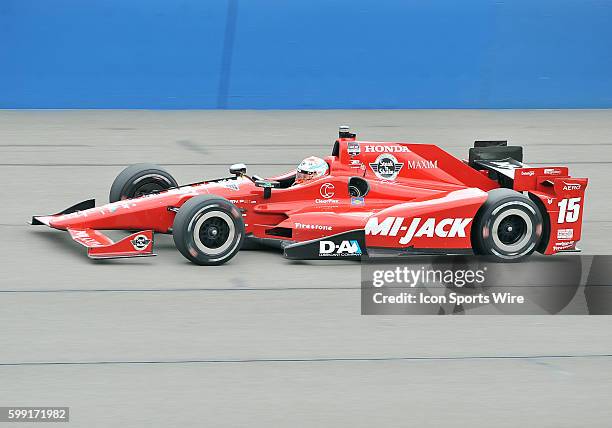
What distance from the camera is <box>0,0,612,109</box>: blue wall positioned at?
2178cm

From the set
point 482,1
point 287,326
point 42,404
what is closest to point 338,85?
point 482,1

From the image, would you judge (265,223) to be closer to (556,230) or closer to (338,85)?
(556,230)

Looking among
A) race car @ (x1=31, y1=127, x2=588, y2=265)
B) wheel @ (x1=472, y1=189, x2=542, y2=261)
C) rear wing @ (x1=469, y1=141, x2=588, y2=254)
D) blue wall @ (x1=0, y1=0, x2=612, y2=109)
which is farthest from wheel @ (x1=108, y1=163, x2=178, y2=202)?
blue wall @ (x1=0, y1=0, x2=612, y2=109)

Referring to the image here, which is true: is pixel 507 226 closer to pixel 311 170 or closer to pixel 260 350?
pixel 311 170

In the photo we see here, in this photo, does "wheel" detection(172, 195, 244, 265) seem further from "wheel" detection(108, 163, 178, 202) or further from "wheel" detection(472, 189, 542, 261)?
"wheel" detection(472, 189, 542, 261)

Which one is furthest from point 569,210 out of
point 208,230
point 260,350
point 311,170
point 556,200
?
point 260,350

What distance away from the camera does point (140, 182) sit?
1203cm

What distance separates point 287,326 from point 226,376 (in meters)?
1.24

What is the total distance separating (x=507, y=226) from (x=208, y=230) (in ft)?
8.53

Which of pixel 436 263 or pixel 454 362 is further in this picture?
pixel 436 263

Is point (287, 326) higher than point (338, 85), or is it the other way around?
point (338, 85)

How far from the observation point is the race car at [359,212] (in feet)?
34.6

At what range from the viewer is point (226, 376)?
767 centimetres
